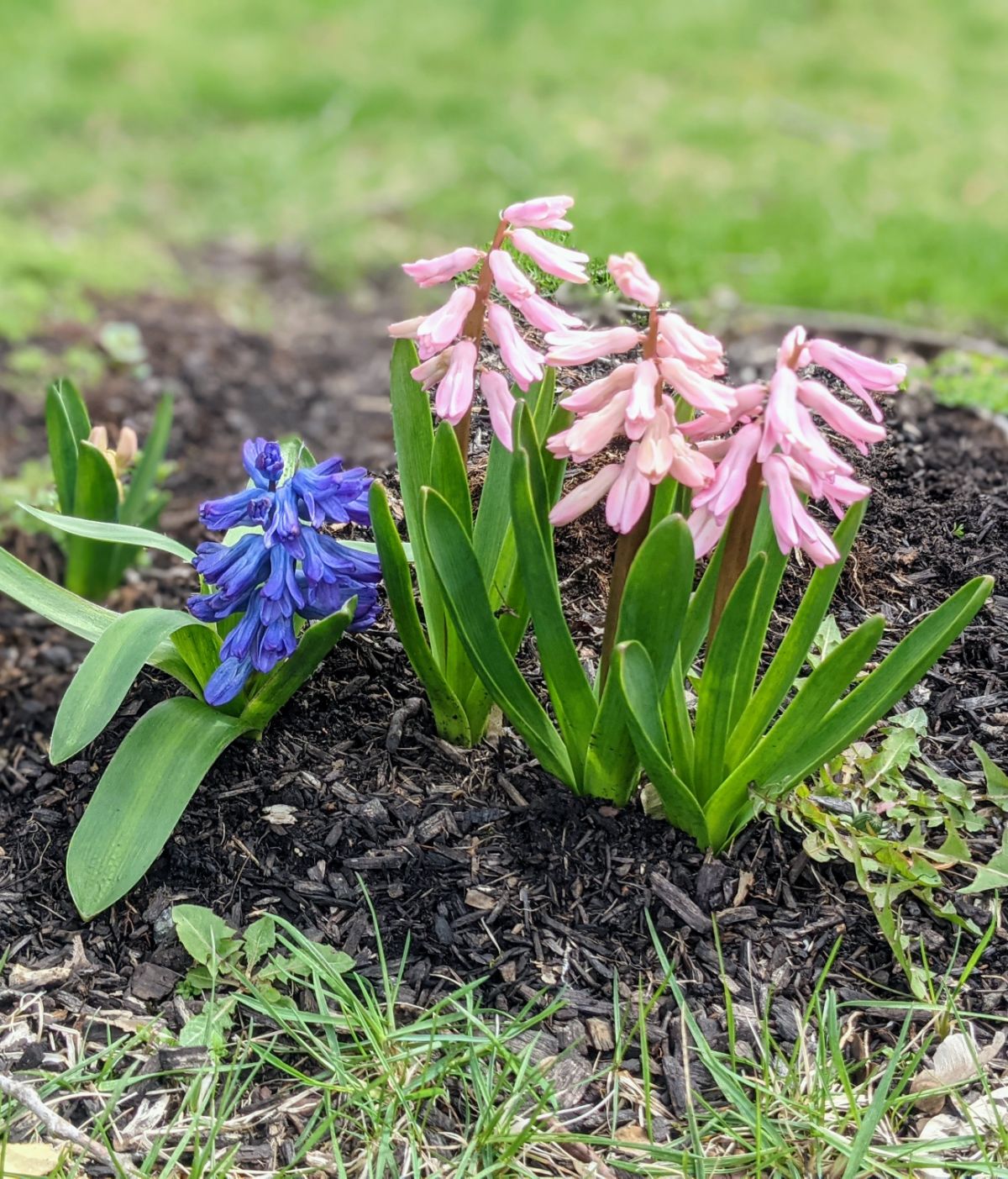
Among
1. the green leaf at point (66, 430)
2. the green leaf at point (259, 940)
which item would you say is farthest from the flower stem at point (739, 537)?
the green leaf at point (66, 430)

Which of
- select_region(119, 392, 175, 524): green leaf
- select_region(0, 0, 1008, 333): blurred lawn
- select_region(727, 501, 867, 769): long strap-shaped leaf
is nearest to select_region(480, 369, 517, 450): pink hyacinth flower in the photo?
select_region(727, 501, 867, 769): long strap-shaped leaf

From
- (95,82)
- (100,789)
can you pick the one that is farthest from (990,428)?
(95,82)

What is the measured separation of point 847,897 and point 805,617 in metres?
0.55

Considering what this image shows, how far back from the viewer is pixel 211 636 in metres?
2.32

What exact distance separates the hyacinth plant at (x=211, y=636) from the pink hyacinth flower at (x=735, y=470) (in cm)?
66

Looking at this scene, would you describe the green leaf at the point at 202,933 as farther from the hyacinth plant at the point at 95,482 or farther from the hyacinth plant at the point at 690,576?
the hyacinth plant at the point at 95,482

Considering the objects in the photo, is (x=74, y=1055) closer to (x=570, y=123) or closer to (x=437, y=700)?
(x=437, y=700)

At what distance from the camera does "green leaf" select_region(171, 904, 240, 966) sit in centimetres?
210

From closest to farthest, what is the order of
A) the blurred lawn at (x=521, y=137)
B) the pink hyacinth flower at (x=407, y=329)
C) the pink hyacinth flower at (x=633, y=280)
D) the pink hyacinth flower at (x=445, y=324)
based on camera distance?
the pink hyacinth flower at (x=633, y=280), the pink hyacinth flower at (x=445, y=324), the pink hyacinth flower at (x=407, y=329), the blurred lawn at (x=521, y=137)

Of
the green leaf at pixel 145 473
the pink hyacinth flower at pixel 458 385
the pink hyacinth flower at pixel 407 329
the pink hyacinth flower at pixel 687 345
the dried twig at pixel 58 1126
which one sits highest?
the pink hyacinth flower at pixel 687 345

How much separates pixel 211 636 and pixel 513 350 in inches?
32.2

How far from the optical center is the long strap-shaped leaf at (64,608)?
7.47 ft

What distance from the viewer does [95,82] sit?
25.9 feet

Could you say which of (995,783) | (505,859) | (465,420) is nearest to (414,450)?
(465,420)
